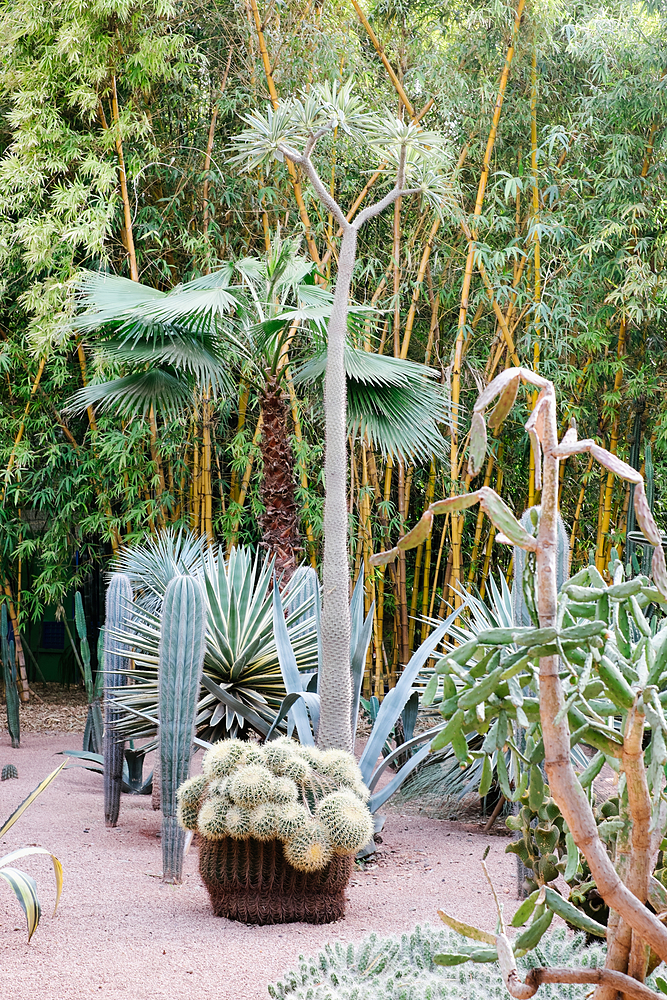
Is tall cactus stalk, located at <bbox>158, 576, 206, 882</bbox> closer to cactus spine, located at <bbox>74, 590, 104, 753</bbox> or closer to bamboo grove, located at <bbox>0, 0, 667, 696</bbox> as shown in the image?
cactus spine, located at <bbox>74, 590, 104, 753</bbox>

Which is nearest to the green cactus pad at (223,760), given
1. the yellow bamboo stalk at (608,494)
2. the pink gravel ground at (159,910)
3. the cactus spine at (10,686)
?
the pink gravel ground at (159,910)

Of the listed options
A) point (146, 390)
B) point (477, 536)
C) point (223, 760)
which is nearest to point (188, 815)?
point (223, 760)

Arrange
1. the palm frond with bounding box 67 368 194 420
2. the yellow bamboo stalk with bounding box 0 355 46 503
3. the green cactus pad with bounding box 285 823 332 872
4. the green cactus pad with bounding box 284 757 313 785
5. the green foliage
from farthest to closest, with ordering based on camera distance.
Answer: the yellow bamboo stalk with bounding box 0 355 46 503, the palm frond with bounding box 67 368 194 420, the green cactus pad with bounding box 284 757 313 785, the green cactus pad with bounding box 285 823 332 872, the green foliage

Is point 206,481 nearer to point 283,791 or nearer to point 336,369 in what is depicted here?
point 336,369

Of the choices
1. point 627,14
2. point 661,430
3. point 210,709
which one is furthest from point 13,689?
point 627,14

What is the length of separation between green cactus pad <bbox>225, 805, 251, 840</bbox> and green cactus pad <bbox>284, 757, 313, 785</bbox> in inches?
7.7

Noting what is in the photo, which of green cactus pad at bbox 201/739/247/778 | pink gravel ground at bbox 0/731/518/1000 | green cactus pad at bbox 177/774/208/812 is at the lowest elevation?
pink gravel ground at bbox 0/731/518/1000

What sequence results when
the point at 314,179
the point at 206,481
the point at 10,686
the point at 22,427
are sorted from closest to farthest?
the point at 314,179 → the point at 10,686 → the point at 206,481 → the point at 22,427

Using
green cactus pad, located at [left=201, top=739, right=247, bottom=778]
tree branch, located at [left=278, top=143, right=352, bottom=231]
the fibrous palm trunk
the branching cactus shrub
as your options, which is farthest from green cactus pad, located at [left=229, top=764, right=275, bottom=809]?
tree branch, located at [left=278, top=143, right=352, bottom=231]

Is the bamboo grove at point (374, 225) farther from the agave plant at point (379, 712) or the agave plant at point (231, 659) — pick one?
the agave plant at point (379, 712)

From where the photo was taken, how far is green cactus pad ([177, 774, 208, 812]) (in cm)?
283

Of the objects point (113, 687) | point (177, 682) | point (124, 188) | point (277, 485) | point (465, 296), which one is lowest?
point (113, 687)

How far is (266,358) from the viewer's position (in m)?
4.41

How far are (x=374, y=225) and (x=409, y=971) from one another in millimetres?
4955
